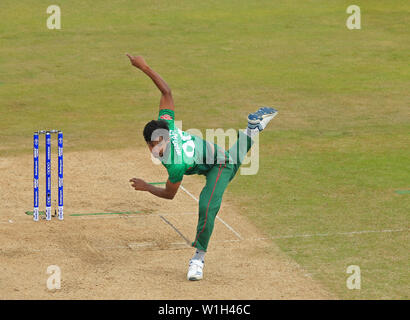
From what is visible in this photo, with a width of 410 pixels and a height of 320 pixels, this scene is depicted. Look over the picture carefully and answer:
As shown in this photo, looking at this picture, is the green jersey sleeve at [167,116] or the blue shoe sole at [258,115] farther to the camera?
the blue shoe sole at [258,115]

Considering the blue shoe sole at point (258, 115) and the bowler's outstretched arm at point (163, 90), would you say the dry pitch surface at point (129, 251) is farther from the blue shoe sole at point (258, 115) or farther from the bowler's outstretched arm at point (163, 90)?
the bowler's outstretched arm at point (163, 90)

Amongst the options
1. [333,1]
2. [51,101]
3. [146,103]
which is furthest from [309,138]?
[333,1]

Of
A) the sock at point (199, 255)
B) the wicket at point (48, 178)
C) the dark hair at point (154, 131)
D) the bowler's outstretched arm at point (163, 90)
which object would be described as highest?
the bowler's outstretched arm at point (163, 90)

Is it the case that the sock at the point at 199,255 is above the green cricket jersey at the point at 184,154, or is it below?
below

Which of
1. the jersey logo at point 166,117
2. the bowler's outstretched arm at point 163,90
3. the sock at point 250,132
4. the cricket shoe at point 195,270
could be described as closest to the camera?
the cricket shoe at point 195,270

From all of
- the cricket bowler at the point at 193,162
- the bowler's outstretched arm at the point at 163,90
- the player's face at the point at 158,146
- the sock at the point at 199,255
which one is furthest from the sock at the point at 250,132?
the sock at the point at 199,255

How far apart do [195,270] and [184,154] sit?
1400 mm

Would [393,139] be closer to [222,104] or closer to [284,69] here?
[222,104]

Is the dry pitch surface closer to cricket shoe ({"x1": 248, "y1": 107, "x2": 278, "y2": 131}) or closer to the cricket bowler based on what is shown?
the cricket bowler

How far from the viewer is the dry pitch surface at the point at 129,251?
9602 mm

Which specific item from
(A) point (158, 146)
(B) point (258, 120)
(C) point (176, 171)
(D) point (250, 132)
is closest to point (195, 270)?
(C) point (176, 171)

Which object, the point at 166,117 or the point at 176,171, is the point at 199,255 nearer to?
the point at 176,171

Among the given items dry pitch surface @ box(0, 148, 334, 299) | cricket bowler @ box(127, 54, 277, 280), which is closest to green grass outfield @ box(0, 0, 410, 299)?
dry pitch surface @ box(0, 148, 334, 299)

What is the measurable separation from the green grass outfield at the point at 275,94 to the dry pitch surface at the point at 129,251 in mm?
476
